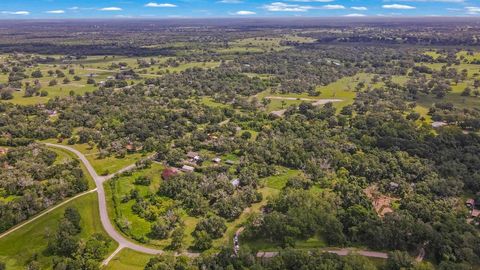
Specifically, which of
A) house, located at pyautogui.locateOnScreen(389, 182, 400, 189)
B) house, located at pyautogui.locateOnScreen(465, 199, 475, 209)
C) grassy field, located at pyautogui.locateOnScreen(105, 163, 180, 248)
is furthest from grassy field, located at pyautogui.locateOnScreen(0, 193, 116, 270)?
house, located at pyautogui.locateOnScreen(465, 199, 475, 209)

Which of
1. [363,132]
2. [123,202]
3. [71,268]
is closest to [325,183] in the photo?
[363,132]

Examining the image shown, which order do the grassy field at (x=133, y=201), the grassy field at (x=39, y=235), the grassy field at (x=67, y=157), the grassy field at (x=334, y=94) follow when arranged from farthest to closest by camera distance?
the grassy field at (x=334, y=94) < the grassy field at (x=67, y=157) < the grassy field at (x=133, y=201) < the grassy field at (x=39, y=235)

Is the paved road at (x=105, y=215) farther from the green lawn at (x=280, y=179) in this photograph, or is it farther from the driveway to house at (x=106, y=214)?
the green lawn at (x=280, y=179)

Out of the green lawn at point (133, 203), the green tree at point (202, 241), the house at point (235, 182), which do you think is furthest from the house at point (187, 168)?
the green tree at point (202, 241)

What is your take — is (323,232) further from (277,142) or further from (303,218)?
(277,142)

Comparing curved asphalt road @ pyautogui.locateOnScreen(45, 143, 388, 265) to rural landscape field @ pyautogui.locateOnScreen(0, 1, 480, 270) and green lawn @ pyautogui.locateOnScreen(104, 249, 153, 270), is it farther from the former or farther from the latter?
green lawn @ pyautogui.locateOnScreen(104, 249, 153, 270)

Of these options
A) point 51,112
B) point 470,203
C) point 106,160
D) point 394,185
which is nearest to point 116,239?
point 106,160
